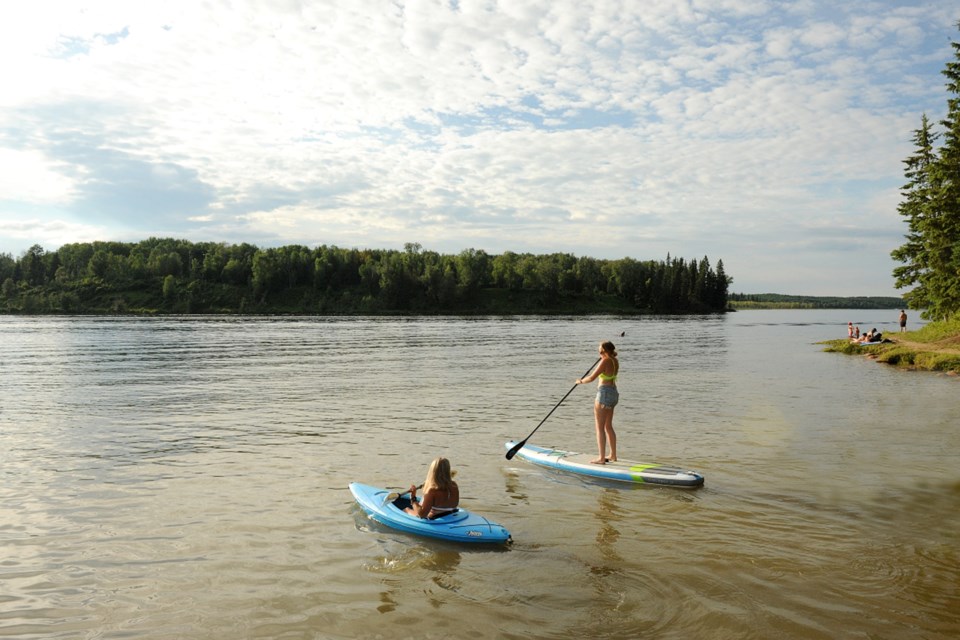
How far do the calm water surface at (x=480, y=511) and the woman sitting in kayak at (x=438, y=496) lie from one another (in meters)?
0.49

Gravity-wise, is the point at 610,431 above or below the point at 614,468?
above

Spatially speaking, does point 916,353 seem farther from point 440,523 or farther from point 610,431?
point 440,523

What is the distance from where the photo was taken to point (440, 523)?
10.8 meters

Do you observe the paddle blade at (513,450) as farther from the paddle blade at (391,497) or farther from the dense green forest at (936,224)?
the dense green forest at (936,224)

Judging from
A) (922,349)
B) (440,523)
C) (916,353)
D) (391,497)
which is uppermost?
(922,349)

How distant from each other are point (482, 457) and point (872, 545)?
8.86 metres

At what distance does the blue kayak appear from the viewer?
10453 millimetres

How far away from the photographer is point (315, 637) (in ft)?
24.9

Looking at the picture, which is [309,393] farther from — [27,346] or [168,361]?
[27,346]

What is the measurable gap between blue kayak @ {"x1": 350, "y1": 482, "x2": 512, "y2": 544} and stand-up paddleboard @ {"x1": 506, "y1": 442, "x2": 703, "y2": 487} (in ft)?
14.7

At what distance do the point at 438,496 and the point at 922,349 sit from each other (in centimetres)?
4296

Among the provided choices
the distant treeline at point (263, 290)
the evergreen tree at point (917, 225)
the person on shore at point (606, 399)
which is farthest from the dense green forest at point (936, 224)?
the distant treeline at point (263, 290)

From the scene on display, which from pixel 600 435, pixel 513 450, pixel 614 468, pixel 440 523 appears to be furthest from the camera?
pixel 513 450

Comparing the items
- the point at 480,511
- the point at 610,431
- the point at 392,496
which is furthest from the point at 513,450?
the point at 392,496
